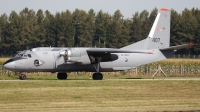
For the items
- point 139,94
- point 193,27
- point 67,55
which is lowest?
point 139,94

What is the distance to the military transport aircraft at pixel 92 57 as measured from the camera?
46.4 metres

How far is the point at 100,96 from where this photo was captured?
3481cm

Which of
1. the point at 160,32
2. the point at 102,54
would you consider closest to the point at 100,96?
the point at 102,54

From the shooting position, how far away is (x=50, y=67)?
4684 centimetres

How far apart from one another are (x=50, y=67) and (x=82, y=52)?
307 cm

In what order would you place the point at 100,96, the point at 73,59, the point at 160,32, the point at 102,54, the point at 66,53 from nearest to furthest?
the point at 100,96 → the point at 66,53 → the point at 73,59 → the point at 102,54 → the point at 160,32

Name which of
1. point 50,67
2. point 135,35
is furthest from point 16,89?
point 135,35

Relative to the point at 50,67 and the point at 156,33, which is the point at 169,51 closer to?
the point at 156,33

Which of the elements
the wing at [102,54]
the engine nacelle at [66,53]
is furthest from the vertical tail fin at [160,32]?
the engine nacelle at [66,53]

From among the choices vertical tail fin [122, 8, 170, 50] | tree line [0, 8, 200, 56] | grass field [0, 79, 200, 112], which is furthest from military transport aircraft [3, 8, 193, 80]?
tree line [0, 8, 200, 56]

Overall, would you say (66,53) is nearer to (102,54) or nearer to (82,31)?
(102,54)

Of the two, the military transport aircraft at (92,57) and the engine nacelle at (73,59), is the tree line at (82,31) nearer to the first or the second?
the military transport aircraft at (92,57)

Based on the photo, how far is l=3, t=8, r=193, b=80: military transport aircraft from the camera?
46.4m

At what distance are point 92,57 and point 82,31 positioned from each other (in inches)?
2935
